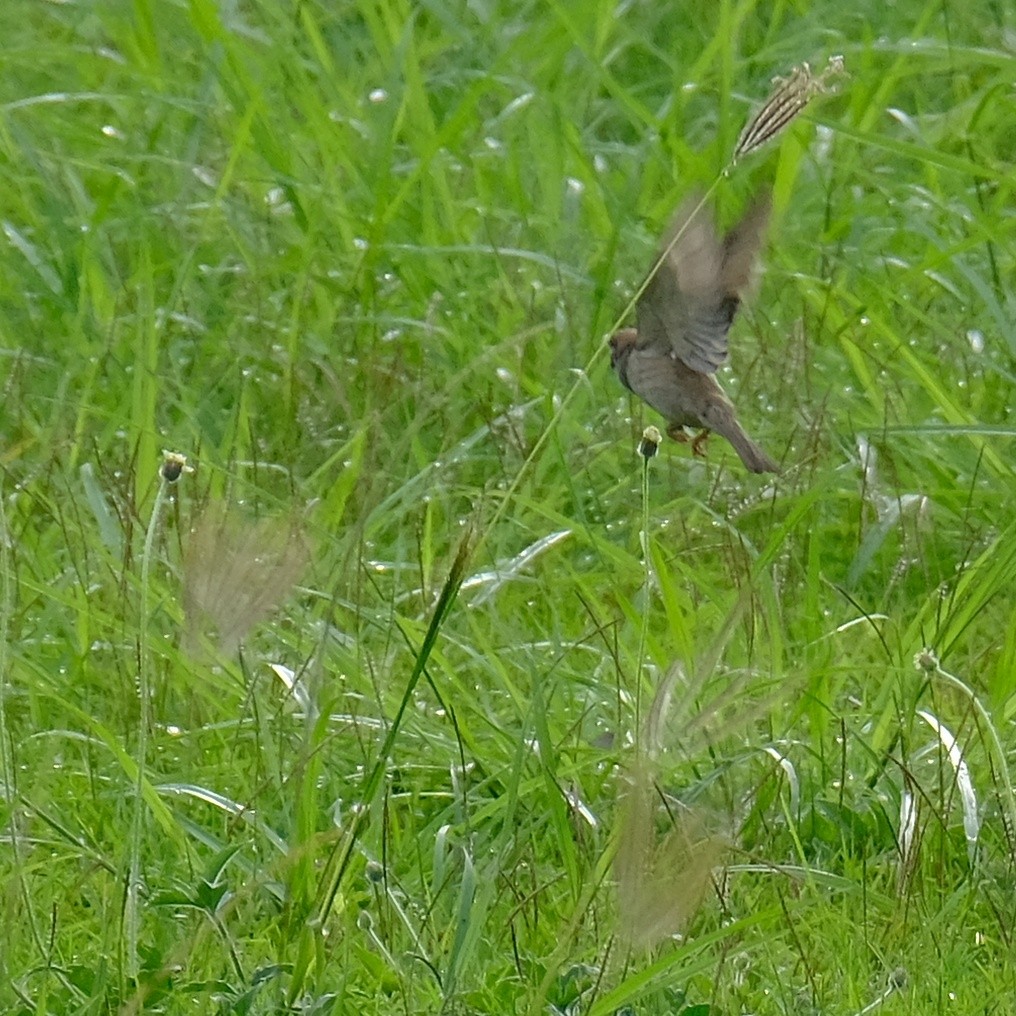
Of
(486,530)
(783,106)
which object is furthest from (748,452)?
(783,106)

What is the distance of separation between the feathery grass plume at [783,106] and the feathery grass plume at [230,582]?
24.8 inches

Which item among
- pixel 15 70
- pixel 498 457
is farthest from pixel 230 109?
pixel 498 457

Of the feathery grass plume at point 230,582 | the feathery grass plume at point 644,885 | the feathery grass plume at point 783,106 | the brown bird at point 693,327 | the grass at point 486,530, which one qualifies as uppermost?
the feathery grass plume at point 783,106

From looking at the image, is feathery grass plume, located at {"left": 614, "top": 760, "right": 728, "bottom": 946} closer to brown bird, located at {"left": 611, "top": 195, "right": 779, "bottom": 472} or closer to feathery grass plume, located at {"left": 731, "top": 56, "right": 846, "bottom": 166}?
feathery grass plume, located at {"left": 731, "top": 56, "right": 846, "bottom": 166}

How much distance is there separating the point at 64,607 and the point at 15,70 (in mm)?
3073

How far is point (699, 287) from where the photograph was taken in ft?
10.8

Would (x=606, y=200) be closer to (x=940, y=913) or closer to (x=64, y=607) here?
(x=64, y=607)

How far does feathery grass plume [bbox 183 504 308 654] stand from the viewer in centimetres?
225

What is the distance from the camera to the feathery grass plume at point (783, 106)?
7.61ft

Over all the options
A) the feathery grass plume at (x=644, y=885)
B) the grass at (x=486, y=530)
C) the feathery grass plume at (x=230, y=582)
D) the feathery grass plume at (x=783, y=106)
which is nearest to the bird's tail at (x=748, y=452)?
the grass at (x=486, y=530)

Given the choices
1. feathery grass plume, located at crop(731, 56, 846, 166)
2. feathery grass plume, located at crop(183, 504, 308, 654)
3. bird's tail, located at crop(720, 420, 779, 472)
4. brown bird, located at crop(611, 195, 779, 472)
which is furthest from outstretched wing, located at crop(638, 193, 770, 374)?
feathery grass plume, located at crop(183, 504, 308, 654)

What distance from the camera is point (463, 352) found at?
488cm

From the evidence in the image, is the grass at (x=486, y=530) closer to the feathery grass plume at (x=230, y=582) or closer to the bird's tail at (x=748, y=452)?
the feathery grass plume at (x=230, y=582)

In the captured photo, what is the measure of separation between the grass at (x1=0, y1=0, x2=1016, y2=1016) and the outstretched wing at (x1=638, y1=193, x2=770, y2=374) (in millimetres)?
87
